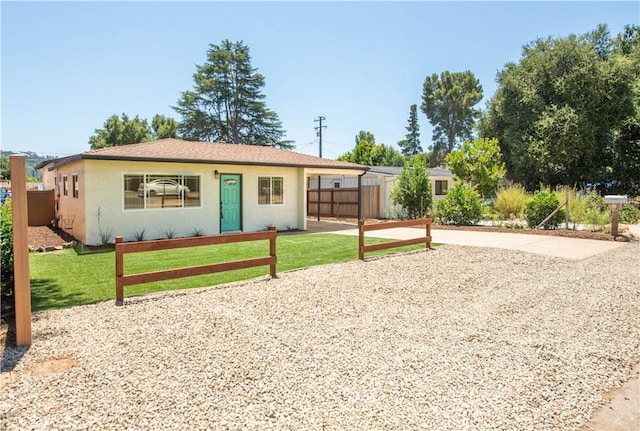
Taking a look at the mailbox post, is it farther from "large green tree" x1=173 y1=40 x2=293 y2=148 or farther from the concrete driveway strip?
"large green tree" x1=173 y1=40 x2=293 y2=148

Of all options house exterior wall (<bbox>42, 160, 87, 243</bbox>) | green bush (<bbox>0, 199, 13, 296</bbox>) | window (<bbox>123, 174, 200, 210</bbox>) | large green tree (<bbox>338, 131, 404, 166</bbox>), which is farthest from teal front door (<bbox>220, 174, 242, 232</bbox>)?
large green tree (<bbox>338, 131, 404, 166</bbox>)

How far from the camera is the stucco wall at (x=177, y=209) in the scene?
1209 centimetres

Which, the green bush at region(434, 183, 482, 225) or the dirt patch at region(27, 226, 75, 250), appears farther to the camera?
the green bush at region(434, 183, 482, 225)

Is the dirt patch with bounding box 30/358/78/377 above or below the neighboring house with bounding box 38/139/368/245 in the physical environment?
below

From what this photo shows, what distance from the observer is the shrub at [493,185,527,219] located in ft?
65.2

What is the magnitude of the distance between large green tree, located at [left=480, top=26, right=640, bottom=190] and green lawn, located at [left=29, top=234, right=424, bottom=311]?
64.4 ft

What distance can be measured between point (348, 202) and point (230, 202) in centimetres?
911

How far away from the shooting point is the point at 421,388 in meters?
3.55

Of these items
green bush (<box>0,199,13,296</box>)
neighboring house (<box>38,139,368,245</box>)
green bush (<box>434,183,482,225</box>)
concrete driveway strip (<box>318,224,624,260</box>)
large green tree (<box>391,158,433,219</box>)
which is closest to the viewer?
green bush (<box>0,199,13,296</box>)

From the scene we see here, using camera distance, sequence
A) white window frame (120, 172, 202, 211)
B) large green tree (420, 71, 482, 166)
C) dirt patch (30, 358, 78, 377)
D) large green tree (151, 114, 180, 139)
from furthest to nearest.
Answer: large green tree (420, 71, 482, 166) < large green tree (151, 114, 180, 139) < white window frame (120, 172, 202, 211) < dirt patch (30, 358, 78, 377)

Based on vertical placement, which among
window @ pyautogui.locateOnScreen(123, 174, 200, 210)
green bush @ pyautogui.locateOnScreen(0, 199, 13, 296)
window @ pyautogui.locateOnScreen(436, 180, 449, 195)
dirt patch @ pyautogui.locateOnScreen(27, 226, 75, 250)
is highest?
window @ pyautogui.locateOnScreen(436, 180, 449, 195)

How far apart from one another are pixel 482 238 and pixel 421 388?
11508 millimetres

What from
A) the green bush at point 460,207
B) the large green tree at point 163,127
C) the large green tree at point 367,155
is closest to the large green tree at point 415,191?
the green bush at point 460,207

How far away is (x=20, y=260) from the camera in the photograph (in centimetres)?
450
